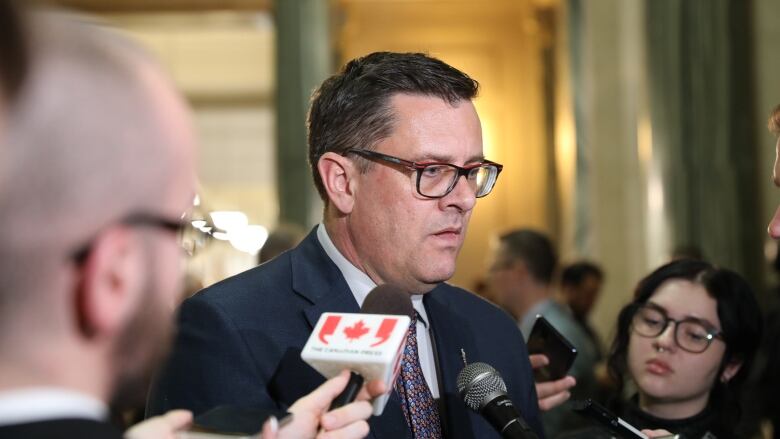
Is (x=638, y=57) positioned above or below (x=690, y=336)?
above

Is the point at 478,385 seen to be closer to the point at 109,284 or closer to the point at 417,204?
the point at 417,204

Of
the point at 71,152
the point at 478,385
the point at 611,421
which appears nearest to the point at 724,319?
the point at 611,421

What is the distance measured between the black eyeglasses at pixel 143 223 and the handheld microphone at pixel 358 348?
21.8 inches

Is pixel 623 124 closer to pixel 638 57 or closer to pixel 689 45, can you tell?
pixel 638 57

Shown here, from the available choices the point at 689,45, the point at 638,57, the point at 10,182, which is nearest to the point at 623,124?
the point at 638,57

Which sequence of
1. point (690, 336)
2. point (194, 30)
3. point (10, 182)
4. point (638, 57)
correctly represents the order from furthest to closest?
point (194, 30), point (638, 57), point (690, 336), point (10, 182)

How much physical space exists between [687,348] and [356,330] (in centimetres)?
156

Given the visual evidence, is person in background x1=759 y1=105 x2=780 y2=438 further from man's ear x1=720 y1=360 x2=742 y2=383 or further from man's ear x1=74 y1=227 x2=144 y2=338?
man's ear x1=74 y1=227 x2=144 y2=338

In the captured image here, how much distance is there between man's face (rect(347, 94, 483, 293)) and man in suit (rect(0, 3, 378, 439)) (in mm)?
1302

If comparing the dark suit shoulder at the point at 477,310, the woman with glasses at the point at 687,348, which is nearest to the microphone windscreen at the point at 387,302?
the dark suit shoulder at the point at 477,310

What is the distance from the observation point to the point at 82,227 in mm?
924

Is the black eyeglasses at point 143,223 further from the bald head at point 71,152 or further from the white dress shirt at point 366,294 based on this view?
the white dress shirt at point 366,294

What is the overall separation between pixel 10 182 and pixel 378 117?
1507mm

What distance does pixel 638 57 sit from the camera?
8.73 meters
